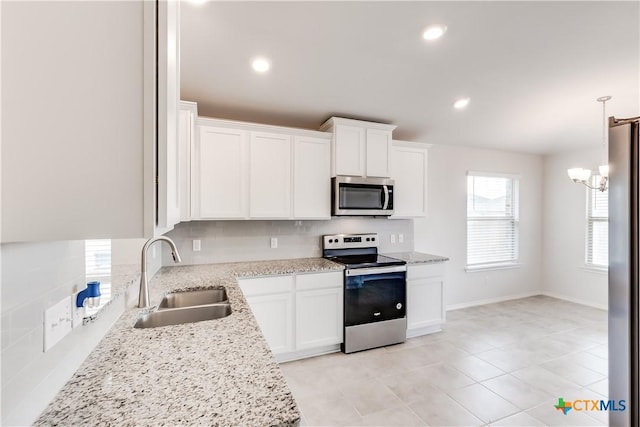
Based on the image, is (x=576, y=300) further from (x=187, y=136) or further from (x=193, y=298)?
(x=187, y=136)

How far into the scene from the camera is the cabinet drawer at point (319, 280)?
2797mm

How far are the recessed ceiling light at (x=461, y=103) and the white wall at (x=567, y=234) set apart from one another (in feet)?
9.07

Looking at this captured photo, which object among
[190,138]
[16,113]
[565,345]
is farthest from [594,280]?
[16,113]

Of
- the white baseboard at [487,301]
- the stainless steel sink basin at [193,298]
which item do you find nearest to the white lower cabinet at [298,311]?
the stainless steel sink basin at [193,298]

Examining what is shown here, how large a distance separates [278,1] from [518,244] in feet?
16.8

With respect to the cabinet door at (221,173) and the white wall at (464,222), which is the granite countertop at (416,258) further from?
the cabinet door at (221,173)

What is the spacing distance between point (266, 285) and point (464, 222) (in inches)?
130

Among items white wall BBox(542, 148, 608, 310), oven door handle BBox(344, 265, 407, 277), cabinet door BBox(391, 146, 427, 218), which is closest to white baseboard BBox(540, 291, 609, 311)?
white wall BBox(542, 148, 608, 310)

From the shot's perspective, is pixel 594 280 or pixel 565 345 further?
pixel 594 280

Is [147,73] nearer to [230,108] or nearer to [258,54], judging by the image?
[258,54]

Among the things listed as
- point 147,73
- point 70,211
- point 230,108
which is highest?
point 230,108

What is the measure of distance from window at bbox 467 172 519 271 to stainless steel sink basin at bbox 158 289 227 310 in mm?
3893

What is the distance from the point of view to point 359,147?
10.7 feet

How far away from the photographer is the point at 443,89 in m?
2.91
